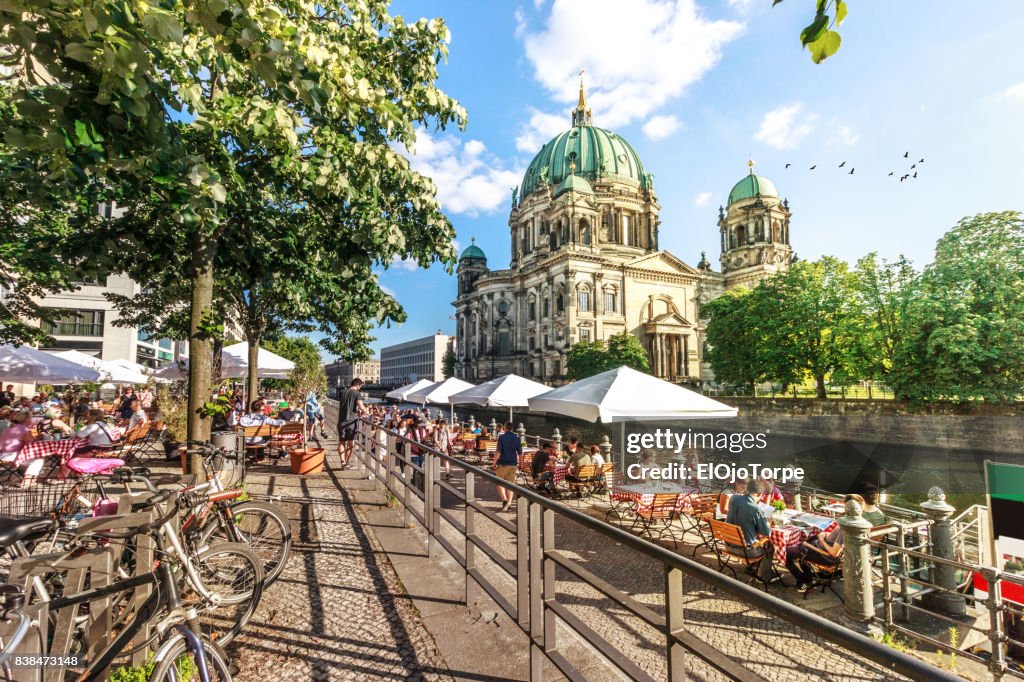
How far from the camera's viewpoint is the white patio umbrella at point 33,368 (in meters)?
11.5

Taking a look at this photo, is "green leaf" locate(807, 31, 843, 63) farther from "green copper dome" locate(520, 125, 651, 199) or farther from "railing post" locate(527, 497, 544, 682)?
"green copper dome" locate(520, 125, 651, 199)

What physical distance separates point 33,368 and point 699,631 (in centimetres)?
1523

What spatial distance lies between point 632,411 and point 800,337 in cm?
3735

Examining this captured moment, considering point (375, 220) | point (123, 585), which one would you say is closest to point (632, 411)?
point (375, 220)

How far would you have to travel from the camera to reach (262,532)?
4957 millimetres

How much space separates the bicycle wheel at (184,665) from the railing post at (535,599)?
1.72 m

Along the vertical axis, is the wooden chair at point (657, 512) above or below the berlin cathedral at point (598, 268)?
below

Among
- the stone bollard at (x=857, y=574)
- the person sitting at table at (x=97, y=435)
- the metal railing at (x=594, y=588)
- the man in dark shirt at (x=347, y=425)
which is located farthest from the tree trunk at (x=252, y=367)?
the stone bollard at (x=857, y=574)

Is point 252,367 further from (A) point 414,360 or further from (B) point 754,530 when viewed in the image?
(A) point 414,360

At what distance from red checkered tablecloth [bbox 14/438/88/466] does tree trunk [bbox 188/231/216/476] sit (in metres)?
2.20

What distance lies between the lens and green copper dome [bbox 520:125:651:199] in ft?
247

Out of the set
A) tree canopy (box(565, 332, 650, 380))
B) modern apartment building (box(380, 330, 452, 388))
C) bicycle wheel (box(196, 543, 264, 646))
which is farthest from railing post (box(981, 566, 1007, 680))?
modern apartment building (box(380, 330, 452, 388))

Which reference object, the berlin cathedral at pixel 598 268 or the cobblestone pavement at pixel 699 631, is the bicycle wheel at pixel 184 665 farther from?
the berlin cathedral at pixel 598 268

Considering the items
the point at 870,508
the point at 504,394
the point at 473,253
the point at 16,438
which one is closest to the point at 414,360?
the point at 473,253
